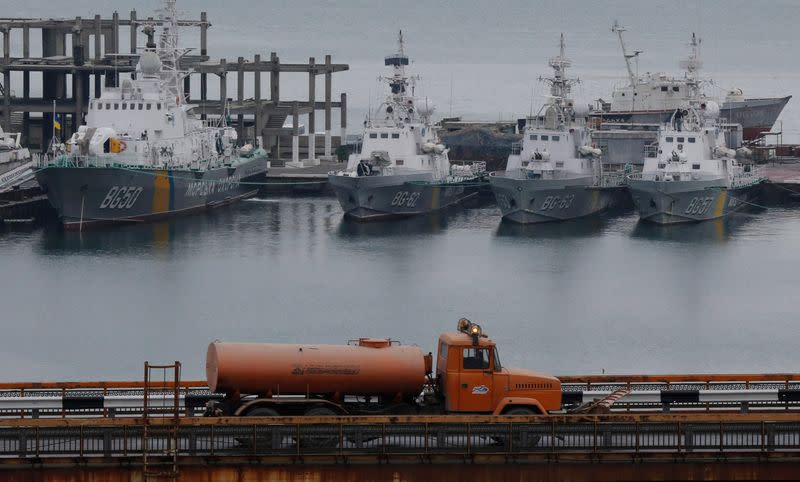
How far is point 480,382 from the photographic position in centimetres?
2036

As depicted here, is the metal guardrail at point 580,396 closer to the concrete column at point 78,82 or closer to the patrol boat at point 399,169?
the patrol boat at point 399,169

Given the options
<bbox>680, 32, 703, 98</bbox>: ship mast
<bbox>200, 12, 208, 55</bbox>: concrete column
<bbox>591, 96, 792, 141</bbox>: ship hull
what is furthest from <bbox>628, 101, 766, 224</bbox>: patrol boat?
<bbox>200, 12, 208, 55</bbox>: concrete column

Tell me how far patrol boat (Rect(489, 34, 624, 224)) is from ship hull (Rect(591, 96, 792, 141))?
621 inches

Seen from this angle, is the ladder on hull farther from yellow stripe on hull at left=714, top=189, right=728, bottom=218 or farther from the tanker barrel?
yellow stripe on hull at left=714, top=189, right=728, bottom=218

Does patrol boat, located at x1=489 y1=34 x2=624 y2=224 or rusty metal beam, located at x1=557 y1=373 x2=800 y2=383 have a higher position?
patrol boat, located at x1=489 y1=34 x2=624 y2=224

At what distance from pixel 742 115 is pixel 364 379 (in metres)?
75.4

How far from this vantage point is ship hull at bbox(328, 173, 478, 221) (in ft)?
218

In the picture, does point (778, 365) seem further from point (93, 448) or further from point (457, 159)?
point (457, 159)

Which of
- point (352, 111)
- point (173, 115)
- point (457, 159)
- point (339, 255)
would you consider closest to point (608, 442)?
point (339, 255)

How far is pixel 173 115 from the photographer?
219ft

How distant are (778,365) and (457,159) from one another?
→ 50.7 meters

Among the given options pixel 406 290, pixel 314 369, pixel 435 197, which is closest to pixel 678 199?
pixel 435 197

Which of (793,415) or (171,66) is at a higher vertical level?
(171,66)

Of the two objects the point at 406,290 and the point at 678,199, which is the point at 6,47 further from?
the point at 406,290
